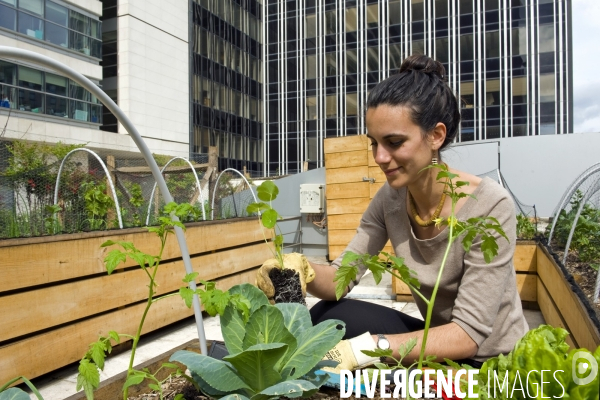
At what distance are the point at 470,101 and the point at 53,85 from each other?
18616mm

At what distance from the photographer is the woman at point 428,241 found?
1.25 meters

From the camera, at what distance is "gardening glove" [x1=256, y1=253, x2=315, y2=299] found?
3.95ft

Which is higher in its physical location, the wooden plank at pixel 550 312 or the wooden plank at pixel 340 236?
the wooden plank at pixel 340 236

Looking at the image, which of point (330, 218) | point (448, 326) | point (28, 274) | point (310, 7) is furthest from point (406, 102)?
point (310, 7)

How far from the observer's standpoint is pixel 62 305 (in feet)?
9.00

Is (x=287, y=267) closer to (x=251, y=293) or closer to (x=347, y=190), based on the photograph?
(x=251, y=293)

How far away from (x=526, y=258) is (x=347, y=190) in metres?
3.09

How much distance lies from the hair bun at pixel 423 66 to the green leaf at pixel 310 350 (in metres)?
1.01

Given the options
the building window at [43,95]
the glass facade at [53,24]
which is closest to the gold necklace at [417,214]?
the building window at [43,95]

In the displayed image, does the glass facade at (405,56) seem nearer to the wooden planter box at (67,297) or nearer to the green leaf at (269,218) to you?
the wooden planter box at (67,297)

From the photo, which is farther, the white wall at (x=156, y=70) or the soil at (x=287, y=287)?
the white wall at (x=156, y=70)

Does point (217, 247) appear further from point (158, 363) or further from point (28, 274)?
point (158, 363)

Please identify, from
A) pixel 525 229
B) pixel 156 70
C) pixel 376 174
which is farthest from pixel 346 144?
pixel 156 70

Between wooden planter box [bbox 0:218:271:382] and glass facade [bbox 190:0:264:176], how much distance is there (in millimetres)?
21740
